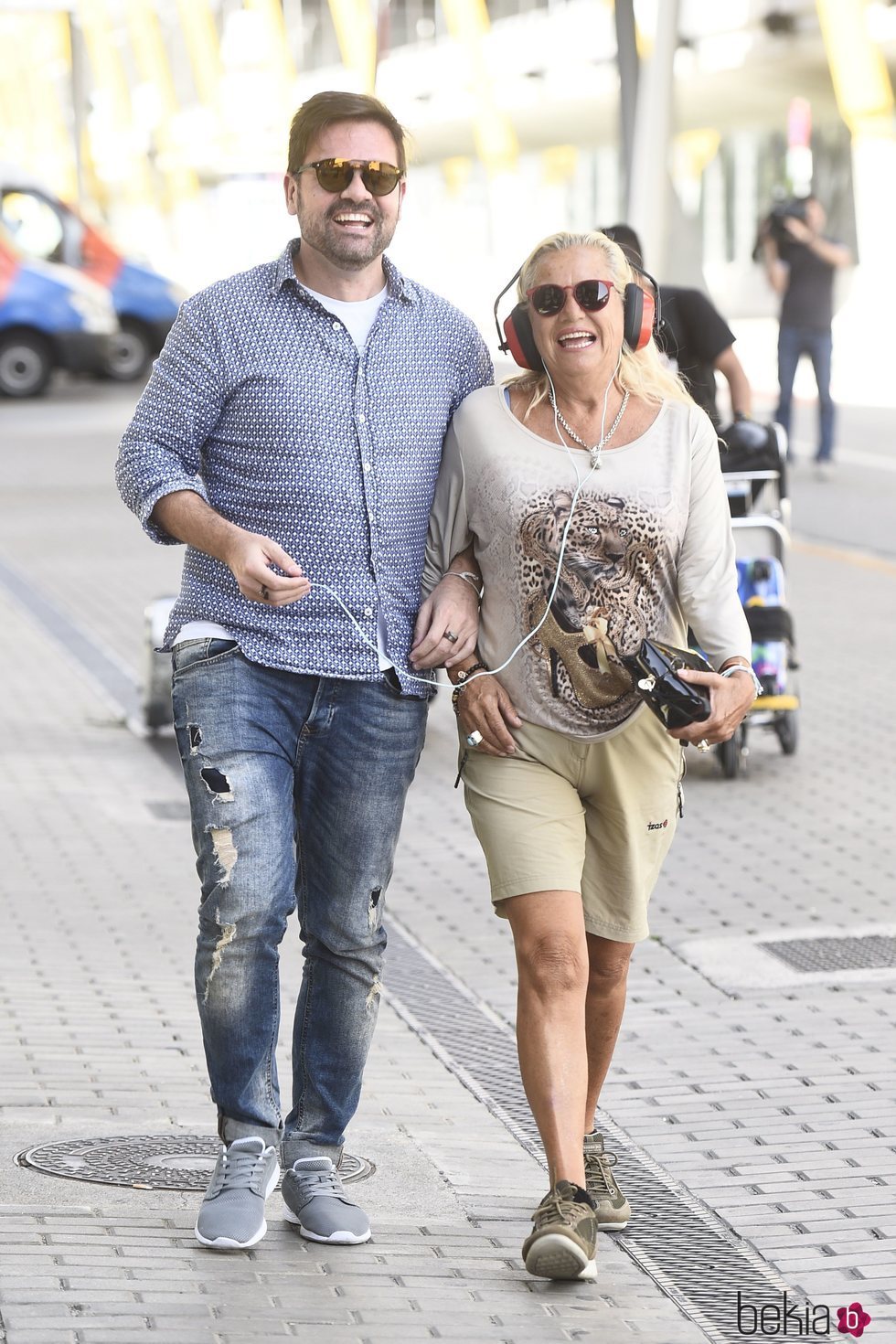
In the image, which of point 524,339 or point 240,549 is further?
point 524,339

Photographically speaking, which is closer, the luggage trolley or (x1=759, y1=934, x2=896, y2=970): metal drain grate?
(x1=759, y1=934, x2=896, y2=970): metal drain grate

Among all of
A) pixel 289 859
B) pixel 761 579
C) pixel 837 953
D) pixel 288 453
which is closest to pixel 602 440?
pixel 288 453

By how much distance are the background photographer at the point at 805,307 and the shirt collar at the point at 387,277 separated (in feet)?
46.7

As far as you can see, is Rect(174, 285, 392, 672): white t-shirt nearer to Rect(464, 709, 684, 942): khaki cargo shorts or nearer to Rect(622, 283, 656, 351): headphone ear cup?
Rect(464, 709, 684, 942): khaki cargo shorts

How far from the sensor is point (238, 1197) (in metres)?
4.10

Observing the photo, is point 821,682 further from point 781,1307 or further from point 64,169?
point 64,169

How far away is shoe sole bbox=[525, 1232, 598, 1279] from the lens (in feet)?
12.9

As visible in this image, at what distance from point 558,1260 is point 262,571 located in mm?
1268

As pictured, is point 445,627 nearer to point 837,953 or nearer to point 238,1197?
point 238,1197

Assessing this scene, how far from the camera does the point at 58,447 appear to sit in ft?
77.4

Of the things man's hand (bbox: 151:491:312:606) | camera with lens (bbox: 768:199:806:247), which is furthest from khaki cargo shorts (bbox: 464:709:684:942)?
camera with lens (bbox: 768:199:806:247)

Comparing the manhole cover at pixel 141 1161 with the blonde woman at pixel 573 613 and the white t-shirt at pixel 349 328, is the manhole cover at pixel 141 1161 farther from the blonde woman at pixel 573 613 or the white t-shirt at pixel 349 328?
the white t-shirt at pixel 349 328

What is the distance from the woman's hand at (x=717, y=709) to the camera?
4008mm

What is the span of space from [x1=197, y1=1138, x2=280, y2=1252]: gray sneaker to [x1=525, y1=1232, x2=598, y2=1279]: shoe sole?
19.3 inches
